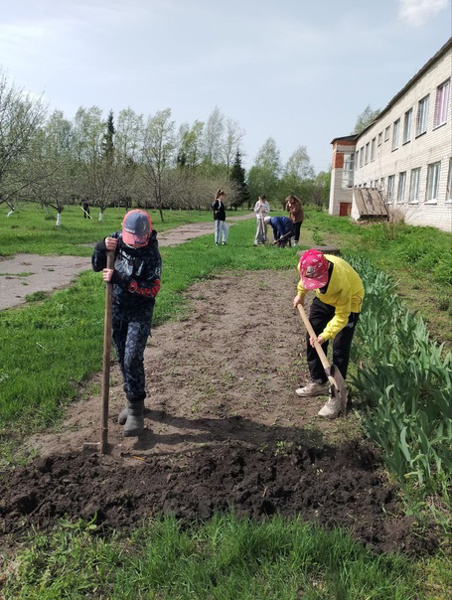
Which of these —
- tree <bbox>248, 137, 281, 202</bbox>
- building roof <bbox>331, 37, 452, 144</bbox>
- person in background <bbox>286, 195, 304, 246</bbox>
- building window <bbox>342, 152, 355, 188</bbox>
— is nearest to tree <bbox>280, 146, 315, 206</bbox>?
tree <bbox>248, 137, 281, 202</bbox>

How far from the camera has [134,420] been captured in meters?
3.31

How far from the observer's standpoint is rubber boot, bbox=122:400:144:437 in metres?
3.27

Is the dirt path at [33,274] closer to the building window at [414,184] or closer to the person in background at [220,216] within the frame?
the person in background at [220,216]

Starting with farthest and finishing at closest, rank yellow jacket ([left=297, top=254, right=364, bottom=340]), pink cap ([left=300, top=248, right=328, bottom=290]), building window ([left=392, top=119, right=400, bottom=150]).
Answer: building window ([left=392, top=119, right=400, bottom=150]) < yellow jacket ([left=297, top=254, right=364, bottom=340]) < pink cap ([left=300, top=248, right=328, bottom=290])

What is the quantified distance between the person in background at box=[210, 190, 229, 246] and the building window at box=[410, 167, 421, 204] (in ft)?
30.1

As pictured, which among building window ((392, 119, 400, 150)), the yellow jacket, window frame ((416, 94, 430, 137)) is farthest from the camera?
building window ((392, 119, 400, 150))

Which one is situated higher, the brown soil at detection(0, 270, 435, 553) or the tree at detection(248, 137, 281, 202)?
the tree at detection(248, 137, 281, 202)

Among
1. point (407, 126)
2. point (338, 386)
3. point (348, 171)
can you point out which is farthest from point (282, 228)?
point (348, 171)

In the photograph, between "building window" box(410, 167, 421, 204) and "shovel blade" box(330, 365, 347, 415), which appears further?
"building window" box(410, 167, 421, 204)

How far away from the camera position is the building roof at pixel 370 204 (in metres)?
24.3

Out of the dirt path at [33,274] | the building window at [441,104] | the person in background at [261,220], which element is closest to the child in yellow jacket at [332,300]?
the dirt path at [33,274]

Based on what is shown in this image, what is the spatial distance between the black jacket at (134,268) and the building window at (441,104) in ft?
56.4

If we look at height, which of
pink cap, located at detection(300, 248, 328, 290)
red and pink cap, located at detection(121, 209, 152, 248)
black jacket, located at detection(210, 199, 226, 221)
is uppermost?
black jacket, located at detection(210, 199, 226, 221)

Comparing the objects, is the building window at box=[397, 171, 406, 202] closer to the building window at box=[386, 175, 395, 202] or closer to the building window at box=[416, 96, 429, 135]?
the building window at box=[386, 175, 395, 202]
